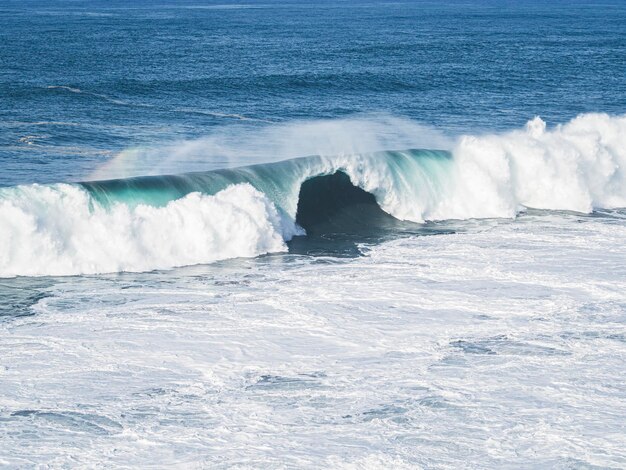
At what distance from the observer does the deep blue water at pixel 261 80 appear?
1160 inches

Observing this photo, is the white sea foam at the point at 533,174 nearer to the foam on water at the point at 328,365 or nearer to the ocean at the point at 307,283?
the ocean at the point at 307,283

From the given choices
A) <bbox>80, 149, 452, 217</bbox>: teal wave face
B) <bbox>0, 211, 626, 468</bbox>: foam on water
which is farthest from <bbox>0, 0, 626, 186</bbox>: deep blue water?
<bbox>0, 211, 626, 468</bbox>: foam on water

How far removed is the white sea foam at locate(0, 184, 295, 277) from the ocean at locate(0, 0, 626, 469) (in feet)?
0.13

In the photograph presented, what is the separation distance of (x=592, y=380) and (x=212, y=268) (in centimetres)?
747

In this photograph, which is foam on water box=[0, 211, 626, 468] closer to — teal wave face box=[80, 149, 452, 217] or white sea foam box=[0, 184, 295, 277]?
white sea foam box=[0, 184, 295, 277]

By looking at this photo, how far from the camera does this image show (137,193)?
19.6m

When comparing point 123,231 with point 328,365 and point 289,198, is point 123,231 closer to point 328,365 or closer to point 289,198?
point 289,198

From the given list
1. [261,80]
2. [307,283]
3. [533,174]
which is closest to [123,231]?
[307,283]

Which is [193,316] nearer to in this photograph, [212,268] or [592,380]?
[212,268]

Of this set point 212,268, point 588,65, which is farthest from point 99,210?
point 588,65

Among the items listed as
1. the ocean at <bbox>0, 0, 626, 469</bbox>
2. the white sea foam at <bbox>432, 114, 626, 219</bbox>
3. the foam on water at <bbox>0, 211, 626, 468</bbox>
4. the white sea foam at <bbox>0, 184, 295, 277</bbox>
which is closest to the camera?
the foam on water at <bbox>0, 211, 626, 468</bbox>

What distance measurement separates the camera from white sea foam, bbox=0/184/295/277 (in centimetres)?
1712

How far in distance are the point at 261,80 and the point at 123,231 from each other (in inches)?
929

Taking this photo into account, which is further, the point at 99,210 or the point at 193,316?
the point at 99,210
